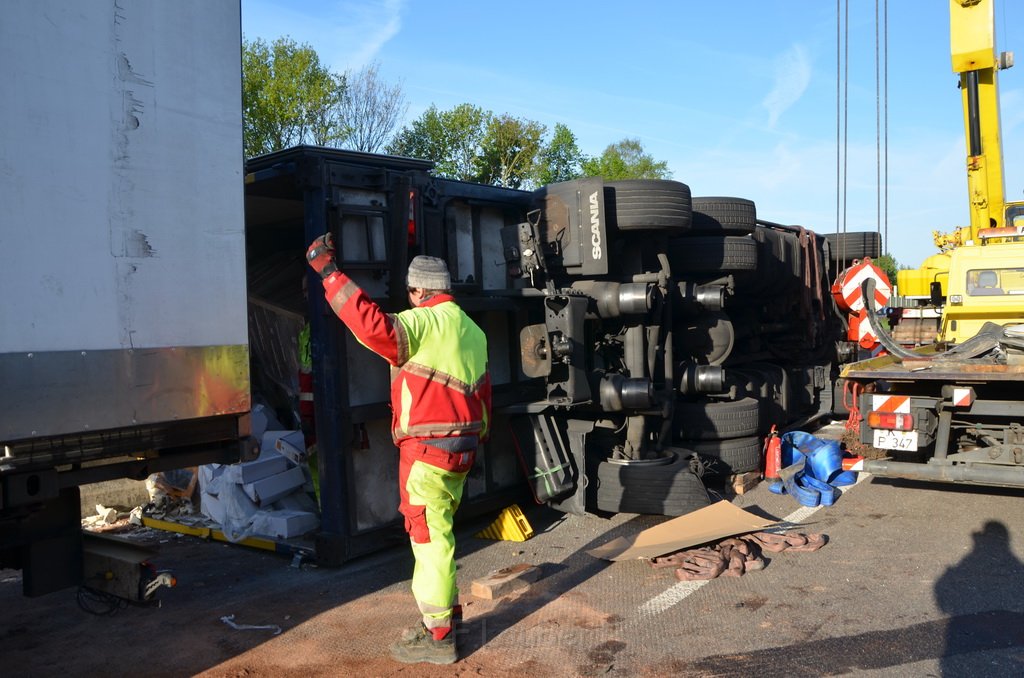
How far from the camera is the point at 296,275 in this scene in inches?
288

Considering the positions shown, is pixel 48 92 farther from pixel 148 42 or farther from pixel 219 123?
pixel 219 123

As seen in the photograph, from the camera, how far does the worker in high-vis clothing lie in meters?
3.83

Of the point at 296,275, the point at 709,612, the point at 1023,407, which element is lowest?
the point at 709,612

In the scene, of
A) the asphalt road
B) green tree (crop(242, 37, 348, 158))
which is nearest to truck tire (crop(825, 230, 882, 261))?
the asphalt road

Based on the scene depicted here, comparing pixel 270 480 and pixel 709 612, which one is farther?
pixel 270 480

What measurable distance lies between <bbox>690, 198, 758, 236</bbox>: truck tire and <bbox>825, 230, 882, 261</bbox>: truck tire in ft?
13.1

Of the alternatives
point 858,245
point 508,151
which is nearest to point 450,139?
point 508,151

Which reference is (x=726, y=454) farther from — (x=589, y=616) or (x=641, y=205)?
(x=589, y=616)

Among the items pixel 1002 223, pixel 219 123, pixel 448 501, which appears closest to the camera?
pixel 219 123

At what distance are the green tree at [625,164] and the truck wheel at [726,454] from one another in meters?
28.3

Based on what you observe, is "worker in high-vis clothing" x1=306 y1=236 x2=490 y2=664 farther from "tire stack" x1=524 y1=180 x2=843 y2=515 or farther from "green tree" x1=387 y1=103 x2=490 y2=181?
"green tree" x1=387 y1=103 x2=490 y2=181

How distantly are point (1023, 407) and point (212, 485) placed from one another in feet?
19.1

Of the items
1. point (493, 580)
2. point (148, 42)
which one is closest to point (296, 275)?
point (493, 580)

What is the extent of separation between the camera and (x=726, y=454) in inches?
283
